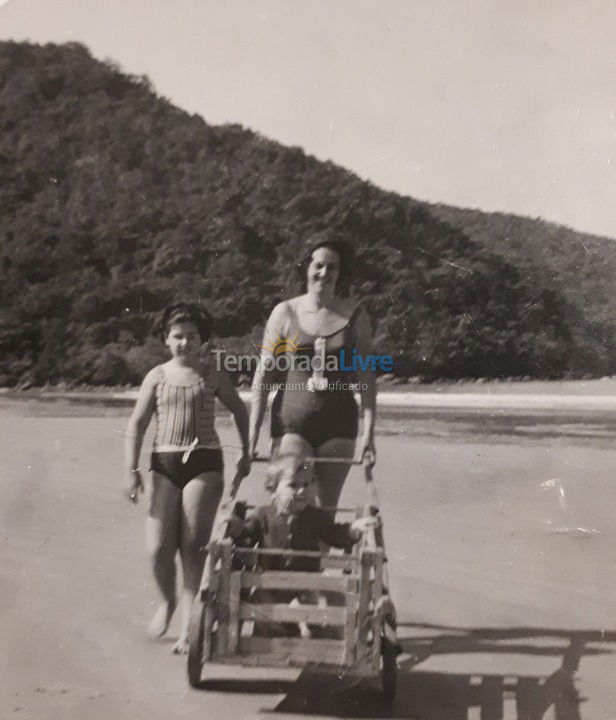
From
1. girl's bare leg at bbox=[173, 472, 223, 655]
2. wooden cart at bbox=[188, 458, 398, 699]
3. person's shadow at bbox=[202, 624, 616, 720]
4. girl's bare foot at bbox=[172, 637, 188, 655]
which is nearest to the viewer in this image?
wooden cart at bbox=[188, 458, 398, 699]

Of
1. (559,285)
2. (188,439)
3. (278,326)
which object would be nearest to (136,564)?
(188,439)

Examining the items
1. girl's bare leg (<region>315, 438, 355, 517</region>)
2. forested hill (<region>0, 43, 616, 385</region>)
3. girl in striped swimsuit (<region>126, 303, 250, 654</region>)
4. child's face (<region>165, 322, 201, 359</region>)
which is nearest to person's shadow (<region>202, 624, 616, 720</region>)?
girl in striped swimsuit (<region>126, 303, 250, 654</region>)

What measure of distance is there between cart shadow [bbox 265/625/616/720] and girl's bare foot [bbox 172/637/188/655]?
1.01ft

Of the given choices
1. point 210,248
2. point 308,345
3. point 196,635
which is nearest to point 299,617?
point 196,635

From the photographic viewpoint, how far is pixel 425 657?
7.42 feet

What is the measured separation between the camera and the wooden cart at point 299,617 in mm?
1986

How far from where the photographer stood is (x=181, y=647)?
229cm

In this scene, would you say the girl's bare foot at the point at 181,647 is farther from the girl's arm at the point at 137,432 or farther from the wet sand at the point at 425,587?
the girl's arm at the point at 137,432

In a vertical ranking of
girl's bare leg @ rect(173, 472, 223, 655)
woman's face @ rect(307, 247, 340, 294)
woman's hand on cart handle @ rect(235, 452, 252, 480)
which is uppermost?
woman's face @ rect(307, 247, 340, 294)

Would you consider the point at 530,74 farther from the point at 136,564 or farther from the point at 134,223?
the point at 136,564

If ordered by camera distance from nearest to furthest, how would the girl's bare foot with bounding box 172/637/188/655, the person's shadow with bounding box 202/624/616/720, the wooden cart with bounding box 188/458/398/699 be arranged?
1. the wooden cart with bounding box 188/458/398/699
2. the person's shadow with bounding box 202/624/616/720
3. the girl's bare foot with bounding box 172/637/188/655

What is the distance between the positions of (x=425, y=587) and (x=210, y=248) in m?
1.21

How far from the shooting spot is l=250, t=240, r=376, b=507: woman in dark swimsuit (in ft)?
7.57

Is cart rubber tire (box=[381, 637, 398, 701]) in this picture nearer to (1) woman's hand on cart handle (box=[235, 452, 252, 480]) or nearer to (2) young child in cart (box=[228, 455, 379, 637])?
(2) young child in cart (box=[228, 455, 379, 637])
